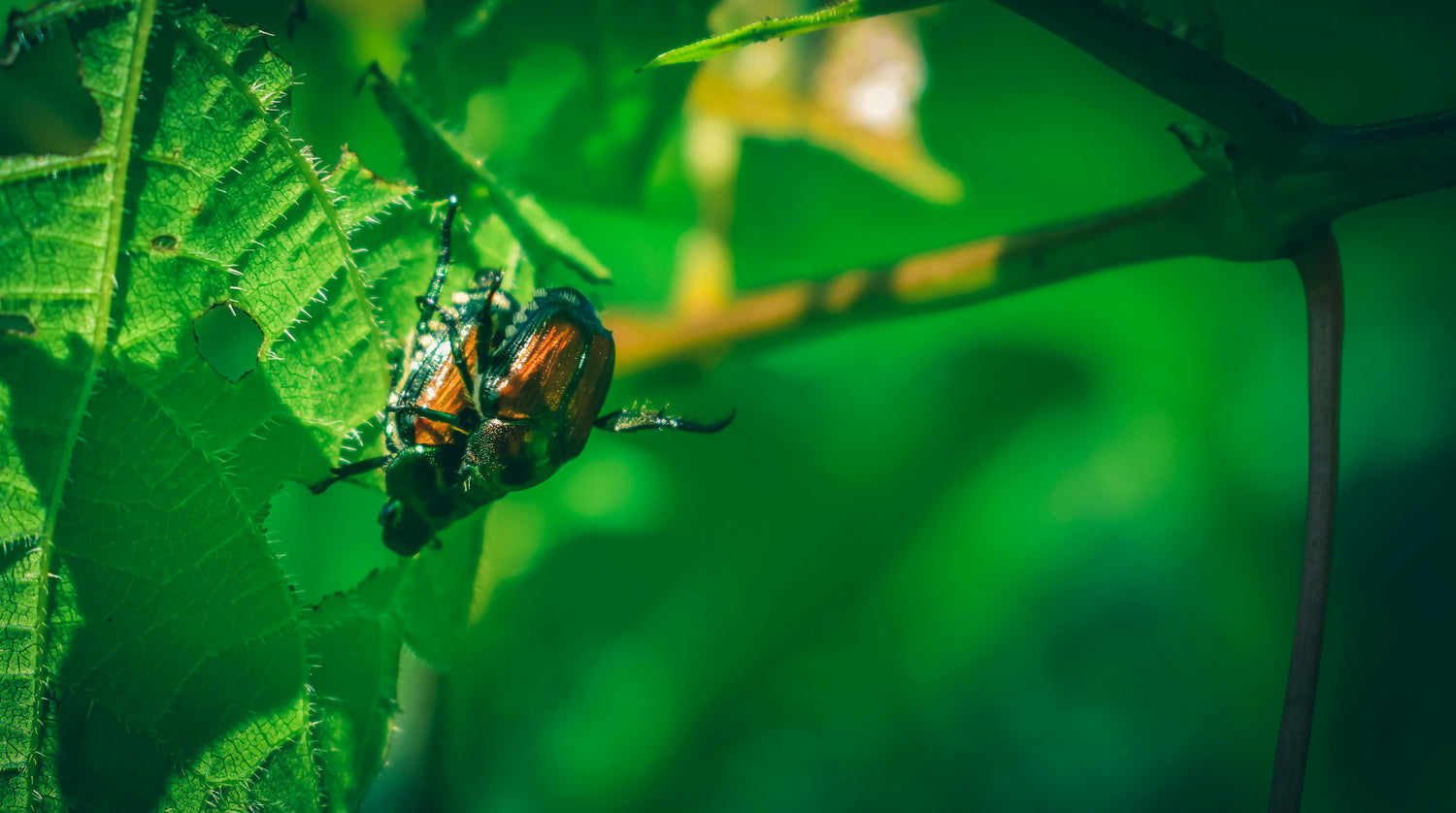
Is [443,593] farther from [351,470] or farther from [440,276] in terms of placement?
[440,276]

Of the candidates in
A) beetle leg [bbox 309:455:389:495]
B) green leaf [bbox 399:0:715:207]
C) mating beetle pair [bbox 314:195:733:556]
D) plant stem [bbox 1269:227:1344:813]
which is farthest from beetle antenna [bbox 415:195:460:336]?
plant stem [bbox 1269:227:1344:813]

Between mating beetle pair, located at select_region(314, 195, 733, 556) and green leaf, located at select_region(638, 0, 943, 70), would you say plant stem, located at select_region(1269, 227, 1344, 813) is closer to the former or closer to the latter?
green leaf, located at select_region(638, 0, 943, 70)

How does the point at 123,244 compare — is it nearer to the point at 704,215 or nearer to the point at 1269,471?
the point at 704,215

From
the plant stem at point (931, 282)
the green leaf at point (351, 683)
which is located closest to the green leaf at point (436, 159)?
the plant stem at point (931, 282)

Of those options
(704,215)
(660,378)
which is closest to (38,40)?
(660,378)

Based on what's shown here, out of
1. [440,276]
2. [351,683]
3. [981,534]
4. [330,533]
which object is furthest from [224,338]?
[981,534]

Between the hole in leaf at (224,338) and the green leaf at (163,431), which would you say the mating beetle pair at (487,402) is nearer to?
the green leaf at (163,431)
